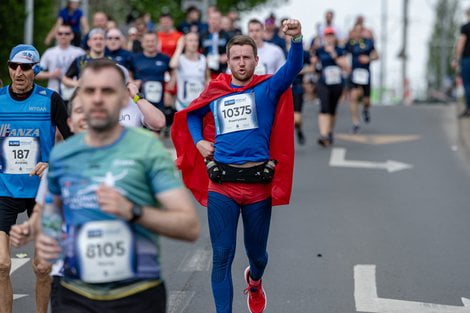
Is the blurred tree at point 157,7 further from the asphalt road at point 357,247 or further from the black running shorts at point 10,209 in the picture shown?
the black running shorts at point 10,209

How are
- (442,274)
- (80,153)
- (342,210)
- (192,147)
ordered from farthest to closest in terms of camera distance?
1. (342,210)
2. (442,274)
3. (192,147)
4. (80,153)

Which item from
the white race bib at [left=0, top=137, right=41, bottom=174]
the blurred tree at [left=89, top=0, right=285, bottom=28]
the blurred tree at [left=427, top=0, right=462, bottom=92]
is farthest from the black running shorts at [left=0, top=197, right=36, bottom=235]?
the blurred tree at [left=427, top=0, right=462, bottom=92]

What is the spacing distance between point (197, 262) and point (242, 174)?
3.13 metres

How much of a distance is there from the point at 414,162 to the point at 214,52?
382 centimetres

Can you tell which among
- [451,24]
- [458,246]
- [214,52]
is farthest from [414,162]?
[451,24]

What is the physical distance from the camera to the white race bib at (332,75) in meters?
20.6

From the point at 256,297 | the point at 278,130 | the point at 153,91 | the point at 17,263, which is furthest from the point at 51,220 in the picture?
the point at 153,91

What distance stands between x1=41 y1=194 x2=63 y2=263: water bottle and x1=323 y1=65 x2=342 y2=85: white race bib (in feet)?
50.8

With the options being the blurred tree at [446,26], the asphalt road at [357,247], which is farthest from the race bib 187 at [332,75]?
the blurred tree at [446,26]

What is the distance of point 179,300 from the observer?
955cm

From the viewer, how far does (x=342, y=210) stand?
14562 mm

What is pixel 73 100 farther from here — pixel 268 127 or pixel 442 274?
pixel 442 274

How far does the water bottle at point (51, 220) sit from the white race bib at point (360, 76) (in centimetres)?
1818

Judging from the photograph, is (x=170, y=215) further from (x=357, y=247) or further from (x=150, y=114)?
(x=357, y=247)
